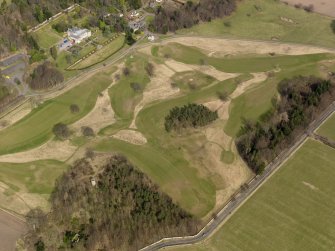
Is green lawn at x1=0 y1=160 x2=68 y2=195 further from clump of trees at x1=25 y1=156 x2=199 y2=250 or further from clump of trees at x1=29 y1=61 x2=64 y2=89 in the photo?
clump of trees at x1=29 y1=61 x2=64 y2=89

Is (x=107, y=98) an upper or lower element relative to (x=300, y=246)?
upper

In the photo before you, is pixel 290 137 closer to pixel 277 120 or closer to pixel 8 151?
pixel 277 120

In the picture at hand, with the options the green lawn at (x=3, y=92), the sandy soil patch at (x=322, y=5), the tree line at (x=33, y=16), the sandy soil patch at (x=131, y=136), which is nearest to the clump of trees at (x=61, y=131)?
the sandy soil patch at (x=131, y=136)

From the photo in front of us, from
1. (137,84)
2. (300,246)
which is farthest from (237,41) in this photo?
(300,246)

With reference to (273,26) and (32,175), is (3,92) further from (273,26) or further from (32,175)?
(273,26)

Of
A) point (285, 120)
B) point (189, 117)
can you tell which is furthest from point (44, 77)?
point (285, 120)

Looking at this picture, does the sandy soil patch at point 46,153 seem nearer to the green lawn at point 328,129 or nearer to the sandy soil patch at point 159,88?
the sandy soil patch at point 159,88
